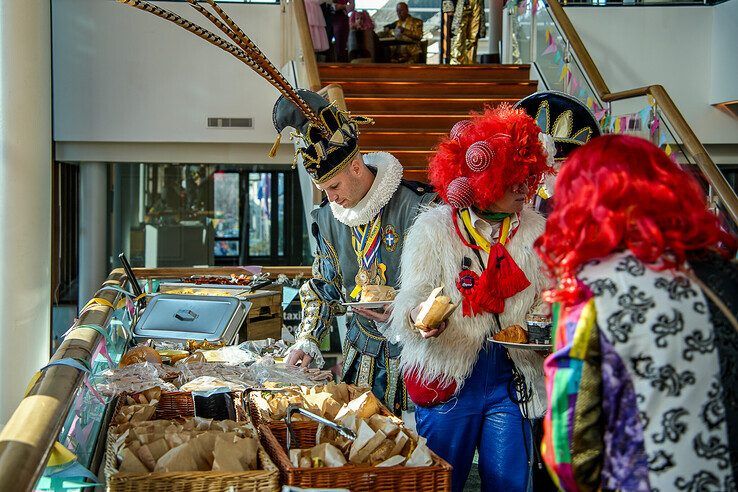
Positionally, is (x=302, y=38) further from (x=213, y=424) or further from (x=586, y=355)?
(x=586, y=355)

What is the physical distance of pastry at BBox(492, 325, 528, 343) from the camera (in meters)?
2.70

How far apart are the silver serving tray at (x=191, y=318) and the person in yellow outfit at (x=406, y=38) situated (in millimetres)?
8869

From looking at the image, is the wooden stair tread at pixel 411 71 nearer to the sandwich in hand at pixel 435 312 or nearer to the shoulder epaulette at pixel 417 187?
the shoulder epaulette at pixel 417 187

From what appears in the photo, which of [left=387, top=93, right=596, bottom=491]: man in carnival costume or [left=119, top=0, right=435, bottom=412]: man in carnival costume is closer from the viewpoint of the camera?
[left=387, top=93, right=596, bottom=491]: man in carnival costume

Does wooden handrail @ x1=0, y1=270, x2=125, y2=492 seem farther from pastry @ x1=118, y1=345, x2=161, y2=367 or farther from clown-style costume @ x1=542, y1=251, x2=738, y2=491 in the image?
pastry @ x1=118, y1=345, x2=161, y2=367

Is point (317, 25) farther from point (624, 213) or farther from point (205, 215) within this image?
point (624, 213)

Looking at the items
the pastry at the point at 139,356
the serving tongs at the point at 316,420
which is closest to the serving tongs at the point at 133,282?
the pastry at the point at 139,356

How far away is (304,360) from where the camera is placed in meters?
3.58

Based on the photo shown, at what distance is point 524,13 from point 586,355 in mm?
8276

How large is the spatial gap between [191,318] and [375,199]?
1235 mm

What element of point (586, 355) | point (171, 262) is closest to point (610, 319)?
point (586, 355)

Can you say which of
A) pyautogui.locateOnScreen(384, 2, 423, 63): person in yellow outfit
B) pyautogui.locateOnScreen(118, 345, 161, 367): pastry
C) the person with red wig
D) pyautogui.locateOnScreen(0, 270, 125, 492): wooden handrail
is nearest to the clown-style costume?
the person with red wig

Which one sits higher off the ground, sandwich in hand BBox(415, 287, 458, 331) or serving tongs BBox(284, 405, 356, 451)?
sandwich in hand BBox(415, 287, 458, 331)

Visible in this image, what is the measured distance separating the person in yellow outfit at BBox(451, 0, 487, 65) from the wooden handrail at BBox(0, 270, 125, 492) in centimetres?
1005
